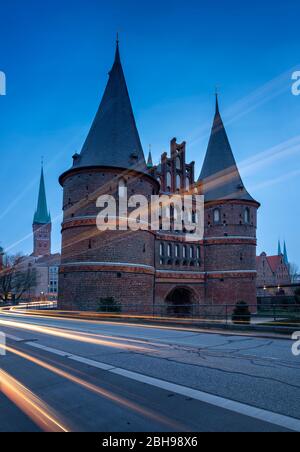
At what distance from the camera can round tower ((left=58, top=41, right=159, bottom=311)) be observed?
26578mm

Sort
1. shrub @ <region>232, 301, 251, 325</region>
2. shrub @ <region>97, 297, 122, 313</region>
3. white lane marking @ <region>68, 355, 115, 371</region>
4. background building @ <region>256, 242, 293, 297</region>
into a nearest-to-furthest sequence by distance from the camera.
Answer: white lane marking @ <region>68, 355, 115, 371</region> → shrub @ <region>232, 301, 251, 325</region> → shrub @ <region>97, 297, 122, 313</region> → background building @ <region>256, 242, 293, 297</region>

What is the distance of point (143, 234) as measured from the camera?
2866 cm

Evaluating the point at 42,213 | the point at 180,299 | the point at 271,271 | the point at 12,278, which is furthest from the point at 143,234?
the point at 42,213

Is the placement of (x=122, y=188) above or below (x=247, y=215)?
above

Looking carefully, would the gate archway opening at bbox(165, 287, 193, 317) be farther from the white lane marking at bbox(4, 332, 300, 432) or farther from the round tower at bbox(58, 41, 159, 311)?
the white lane marking at bbox(4, 332, 300, 432)

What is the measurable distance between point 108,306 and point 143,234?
694 cm

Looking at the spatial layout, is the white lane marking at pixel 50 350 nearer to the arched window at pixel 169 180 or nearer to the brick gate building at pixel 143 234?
the brick gate building at pixel 143 234

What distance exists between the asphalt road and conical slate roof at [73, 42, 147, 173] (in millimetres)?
20283

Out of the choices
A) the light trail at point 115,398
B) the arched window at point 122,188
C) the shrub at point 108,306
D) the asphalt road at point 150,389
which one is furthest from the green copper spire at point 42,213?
the light trail at point 115,398

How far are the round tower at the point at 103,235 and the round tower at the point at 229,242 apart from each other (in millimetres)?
8529

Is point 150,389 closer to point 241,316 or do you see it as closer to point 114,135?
point 241,316

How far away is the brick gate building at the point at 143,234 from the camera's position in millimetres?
26922

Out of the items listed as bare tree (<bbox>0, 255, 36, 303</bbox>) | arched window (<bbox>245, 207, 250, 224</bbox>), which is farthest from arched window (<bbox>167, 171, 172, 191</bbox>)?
bare tree (<bbox>0, 255, 36, 303</bbox>)

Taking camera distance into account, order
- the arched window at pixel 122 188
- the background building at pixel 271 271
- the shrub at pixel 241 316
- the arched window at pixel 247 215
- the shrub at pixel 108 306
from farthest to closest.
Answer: the background building at pixel 271 271 < the arched window at pixel 247 215 < the arched window at pixel 122 188 < the shrub at pixel 108 306 < the shrub at pixel 241 316
